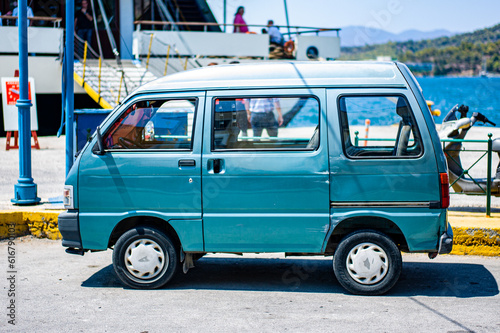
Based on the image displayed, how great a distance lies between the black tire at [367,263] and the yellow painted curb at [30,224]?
3.98 m

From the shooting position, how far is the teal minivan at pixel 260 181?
5.59 metres

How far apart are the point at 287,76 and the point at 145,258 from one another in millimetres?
2163

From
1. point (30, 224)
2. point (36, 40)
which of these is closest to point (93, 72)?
point (36, 40)

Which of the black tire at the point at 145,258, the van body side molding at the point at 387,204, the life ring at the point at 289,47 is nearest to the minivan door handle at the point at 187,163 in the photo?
the black tire at the point at 145,258

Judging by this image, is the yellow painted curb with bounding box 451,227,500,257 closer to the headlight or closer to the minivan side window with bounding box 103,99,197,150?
the minivan side window with bounding box 103,99,197,150

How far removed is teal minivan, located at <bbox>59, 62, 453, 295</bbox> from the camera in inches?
220

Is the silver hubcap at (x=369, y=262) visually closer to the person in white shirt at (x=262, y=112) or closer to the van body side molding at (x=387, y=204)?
the van body side molding at (x=387, y=204)

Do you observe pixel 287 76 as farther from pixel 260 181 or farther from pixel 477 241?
pixel 477 241

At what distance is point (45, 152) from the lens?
1602 cm

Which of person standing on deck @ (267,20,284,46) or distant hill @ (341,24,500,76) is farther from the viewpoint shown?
person standing on deck @ (267,20,284,46)

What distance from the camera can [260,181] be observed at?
5656 mm

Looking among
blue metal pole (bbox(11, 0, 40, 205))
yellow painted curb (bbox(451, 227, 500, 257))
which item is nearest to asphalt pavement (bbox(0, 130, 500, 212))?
blue metal pole (bbox(11, 0, 40, 205))

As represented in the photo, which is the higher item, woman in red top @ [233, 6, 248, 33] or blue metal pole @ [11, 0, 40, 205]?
woman in red top @ [233, 6, 248, 33]

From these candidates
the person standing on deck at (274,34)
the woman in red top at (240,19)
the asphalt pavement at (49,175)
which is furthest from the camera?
the person standing on deck at (274,34)
